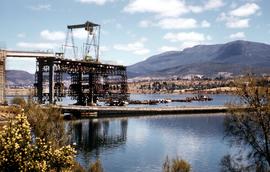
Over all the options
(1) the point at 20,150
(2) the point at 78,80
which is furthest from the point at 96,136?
(1) the point at 20,150

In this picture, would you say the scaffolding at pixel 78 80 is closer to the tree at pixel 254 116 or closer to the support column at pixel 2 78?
the support column at pixel 2 78

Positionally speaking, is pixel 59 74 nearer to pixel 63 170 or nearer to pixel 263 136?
pixel 263 136

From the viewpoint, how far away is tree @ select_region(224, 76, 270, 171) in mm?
44094

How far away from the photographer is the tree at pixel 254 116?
44.1m

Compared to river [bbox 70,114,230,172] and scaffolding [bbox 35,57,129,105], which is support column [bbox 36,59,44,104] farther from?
river [bbox 70,114,230,172]

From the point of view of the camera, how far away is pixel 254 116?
44.6 meters

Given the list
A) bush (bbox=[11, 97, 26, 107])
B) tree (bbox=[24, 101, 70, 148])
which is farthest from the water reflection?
bush (bbox=[11, 97, 26, 107])

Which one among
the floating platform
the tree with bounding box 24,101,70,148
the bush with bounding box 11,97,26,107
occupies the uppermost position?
the bush with bounding box 11,97,26,107

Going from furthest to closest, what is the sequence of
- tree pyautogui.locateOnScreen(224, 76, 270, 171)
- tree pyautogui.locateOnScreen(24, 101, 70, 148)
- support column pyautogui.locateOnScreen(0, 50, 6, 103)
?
1. support column pyautogui.locateOnScreen(0, 50, 6, 103)
2. tree pyautogui.locateOnScreen(24, 101, 70, 148)
3. tree pyautogui.locateOnScreen(224, 76, 270, 171)

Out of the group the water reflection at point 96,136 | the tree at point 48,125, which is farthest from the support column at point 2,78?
the tree at point 48,125

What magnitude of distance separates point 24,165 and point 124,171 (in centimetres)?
3826

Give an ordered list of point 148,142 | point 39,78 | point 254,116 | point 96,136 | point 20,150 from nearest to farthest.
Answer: point 20,150 → point 254,116 → point 148,142 → point 96,136 → point 39,78

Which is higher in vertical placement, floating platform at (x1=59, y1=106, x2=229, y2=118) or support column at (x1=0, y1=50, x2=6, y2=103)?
support column at (x1=0, y1=50, x2=6, y2=103)

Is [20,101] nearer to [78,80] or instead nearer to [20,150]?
[20,150]
